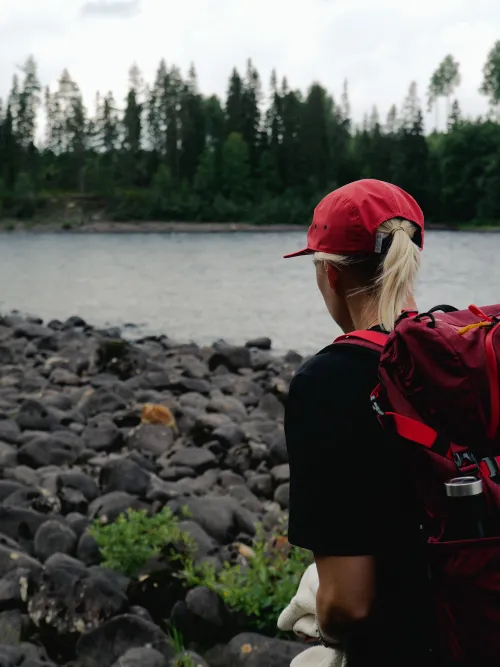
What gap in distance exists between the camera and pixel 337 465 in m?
1.92

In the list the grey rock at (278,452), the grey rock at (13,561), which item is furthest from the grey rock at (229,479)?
the grey rock at (13,561)

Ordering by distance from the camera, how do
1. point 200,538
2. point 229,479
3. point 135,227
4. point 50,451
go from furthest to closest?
point 135,227
point 50,451
point 229,479
point 200,538

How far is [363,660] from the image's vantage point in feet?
6.73

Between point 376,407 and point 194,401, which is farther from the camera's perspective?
point 194,401

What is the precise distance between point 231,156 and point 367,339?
309 ft

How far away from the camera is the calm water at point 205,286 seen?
25.1 m

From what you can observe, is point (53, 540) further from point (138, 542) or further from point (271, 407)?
point (271, 407)

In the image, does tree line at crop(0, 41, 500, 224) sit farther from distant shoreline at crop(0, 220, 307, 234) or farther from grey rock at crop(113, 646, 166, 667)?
grey rock at crop(113, 646, 166, 667)

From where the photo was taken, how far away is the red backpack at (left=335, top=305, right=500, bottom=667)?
1.73m

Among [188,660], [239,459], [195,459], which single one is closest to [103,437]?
[195,459]

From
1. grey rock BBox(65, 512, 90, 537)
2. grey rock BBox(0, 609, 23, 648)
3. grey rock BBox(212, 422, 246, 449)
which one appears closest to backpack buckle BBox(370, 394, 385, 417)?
grey rock BBox(0, 609, 23, 648)

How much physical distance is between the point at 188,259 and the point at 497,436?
47924 mm

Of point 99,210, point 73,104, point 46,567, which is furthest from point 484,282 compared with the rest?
point 73,104

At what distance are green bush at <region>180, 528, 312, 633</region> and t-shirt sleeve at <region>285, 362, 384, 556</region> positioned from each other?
272 cm
